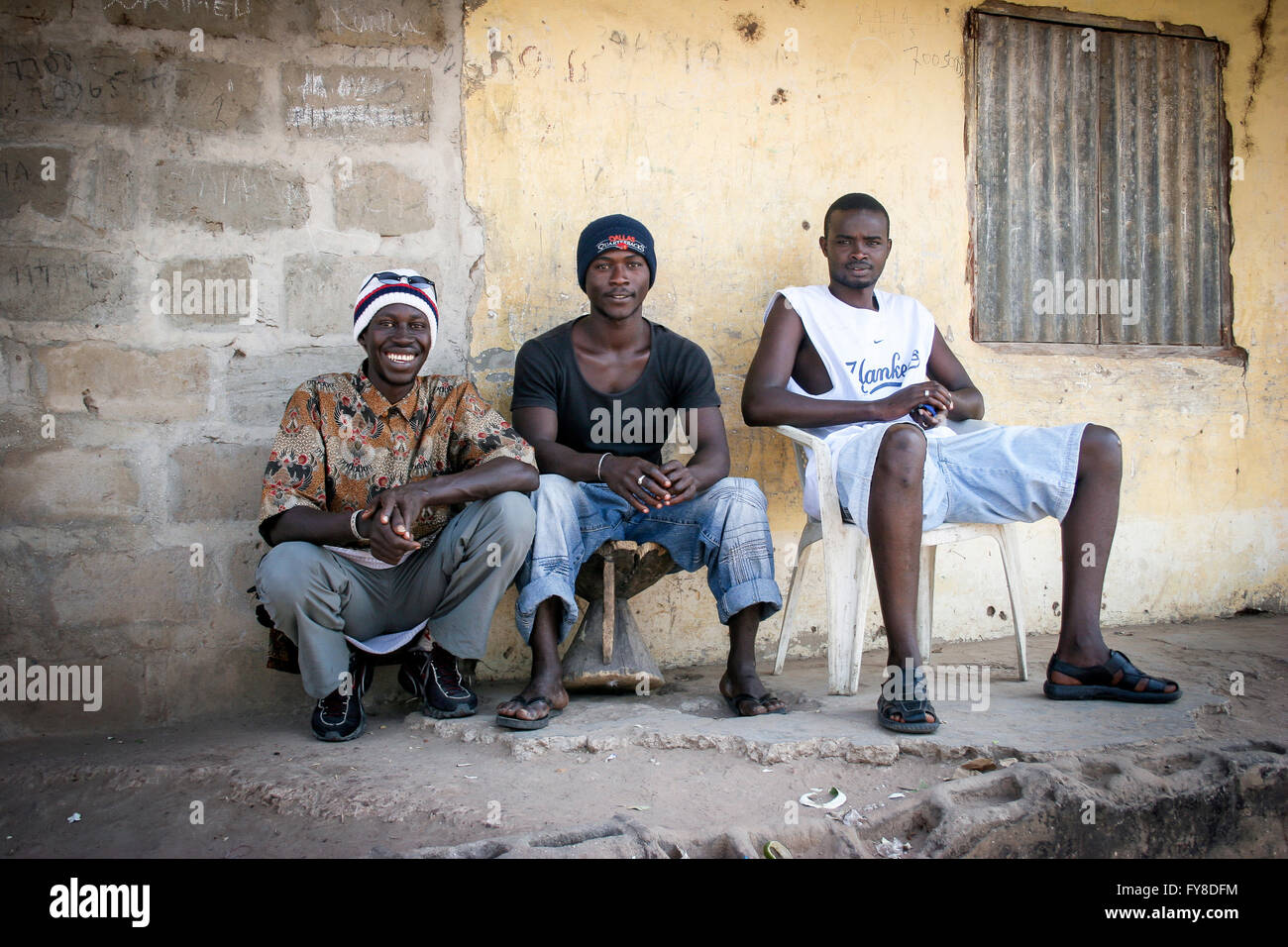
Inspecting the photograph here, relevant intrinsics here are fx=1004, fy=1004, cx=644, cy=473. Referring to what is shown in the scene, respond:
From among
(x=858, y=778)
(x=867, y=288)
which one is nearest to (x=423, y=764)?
(x=858, y=778)

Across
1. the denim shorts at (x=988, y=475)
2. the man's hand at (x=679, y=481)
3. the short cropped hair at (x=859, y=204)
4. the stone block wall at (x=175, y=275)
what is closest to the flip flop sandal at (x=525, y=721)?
the man's hand at (x=679, y=481)

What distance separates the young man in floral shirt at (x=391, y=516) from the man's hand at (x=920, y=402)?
1199 millimetres

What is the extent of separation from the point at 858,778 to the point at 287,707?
6.44 feet

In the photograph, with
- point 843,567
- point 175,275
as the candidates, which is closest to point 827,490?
point 843,567

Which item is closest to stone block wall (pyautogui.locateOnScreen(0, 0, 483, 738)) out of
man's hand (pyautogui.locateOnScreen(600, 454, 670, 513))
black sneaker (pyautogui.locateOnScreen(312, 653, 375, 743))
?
black sneaker (pyautogui.locateOnScreen(312, 653, 375, 743))

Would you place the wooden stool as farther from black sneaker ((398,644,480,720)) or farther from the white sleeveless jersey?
the white sleeveless jersey

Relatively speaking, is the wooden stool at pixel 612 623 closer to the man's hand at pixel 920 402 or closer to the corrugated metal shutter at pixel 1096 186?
the man's hand at pixel 920 402

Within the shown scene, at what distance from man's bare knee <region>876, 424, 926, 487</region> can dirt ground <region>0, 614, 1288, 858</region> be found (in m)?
0.72

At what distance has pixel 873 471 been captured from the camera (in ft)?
9.90

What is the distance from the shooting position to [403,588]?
3102mm

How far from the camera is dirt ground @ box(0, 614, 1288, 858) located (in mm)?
2330

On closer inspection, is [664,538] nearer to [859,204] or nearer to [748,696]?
[748,696]

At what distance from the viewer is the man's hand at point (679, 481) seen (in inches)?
121

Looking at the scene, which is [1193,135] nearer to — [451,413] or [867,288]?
[867,288]
